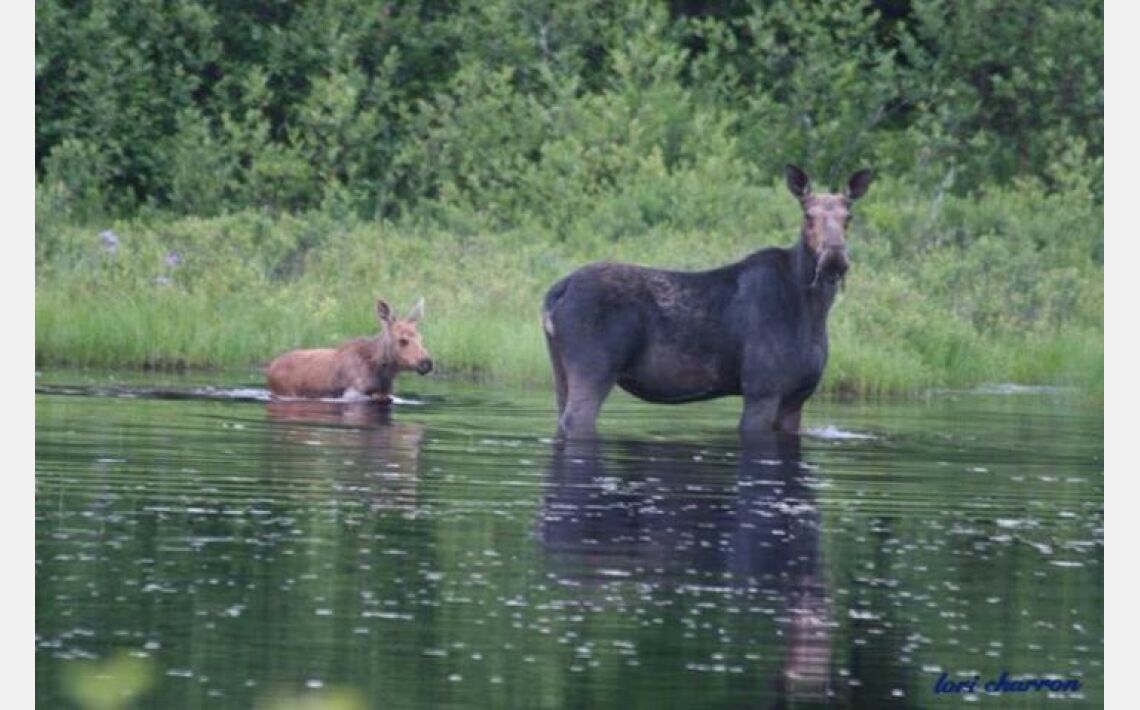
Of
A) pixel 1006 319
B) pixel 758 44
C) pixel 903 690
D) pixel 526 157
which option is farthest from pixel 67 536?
pixel 758 44

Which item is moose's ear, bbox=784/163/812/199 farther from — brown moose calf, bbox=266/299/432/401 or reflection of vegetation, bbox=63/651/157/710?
reflection of vegetation, bbox=63/651/157/710

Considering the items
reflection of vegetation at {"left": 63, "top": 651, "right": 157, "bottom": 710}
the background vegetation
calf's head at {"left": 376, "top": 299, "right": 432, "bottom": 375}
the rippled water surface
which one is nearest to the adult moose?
the rippled water surface

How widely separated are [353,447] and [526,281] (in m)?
7.58

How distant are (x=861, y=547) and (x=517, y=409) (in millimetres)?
6801

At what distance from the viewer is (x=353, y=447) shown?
17.3 m

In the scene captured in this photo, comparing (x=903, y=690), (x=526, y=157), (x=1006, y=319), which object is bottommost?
(x=903, y=690)

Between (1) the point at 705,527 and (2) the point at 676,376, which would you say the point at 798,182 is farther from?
(1) the point at 705,527

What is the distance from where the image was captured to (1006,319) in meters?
25.2

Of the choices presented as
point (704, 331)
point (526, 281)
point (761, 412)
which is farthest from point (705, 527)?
point (526, 281)

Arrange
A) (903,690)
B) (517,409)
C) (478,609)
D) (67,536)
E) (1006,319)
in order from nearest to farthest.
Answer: (903,690)
(478,609)
(67,536)
(517,409)
(1006,319)

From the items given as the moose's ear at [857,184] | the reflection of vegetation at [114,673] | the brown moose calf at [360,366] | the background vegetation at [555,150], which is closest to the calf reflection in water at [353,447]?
the brown moose calf at [360,366]

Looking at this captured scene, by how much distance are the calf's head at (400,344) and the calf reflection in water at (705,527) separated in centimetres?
305

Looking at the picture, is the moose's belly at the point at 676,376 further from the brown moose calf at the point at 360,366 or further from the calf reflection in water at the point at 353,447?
the brown moose calf at the point at 360,366

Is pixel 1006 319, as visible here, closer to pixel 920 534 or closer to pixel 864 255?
pixel 864 255
